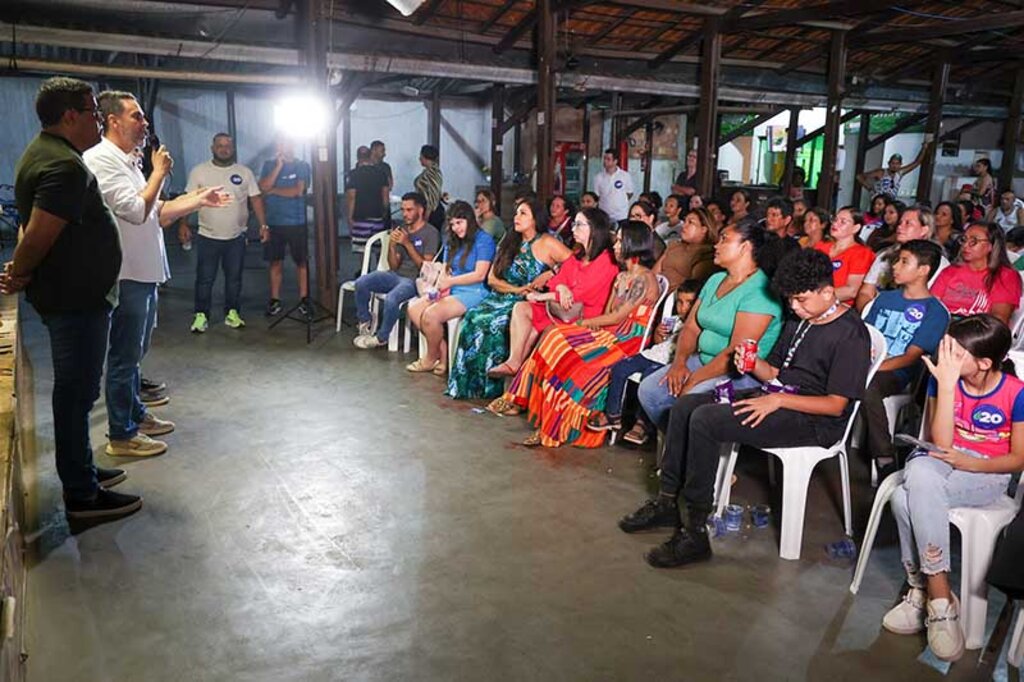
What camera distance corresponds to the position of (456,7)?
7477mm

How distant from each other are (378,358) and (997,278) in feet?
12.4

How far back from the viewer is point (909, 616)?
2.49 m

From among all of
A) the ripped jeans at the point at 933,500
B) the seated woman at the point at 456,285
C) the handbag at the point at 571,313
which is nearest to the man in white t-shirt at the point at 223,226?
the seated woman at the point at 456,285

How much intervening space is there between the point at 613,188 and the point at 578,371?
4638 mm

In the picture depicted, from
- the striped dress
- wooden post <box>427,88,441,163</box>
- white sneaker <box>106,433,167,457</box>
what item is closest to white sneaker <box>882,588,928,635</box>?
the striped dress

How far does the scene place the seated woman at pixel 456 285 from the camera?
517cm

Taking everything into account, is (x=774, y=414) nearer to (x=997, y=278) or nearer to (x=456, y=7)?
(x=997, y=278)

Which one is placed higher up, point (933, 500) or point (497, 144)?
point (497, 144)

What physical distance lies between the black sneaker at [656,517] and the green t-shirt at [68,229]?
2.19 m

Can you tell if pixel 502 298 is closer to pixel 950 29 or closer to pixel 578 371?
pixel 578 371

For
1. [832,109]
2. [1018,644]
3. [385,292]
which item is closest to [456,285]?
[385,292]

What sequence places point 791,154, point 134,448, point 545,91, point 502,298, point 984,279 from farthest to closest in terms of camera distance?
point 791,154, point 545,91, point 502,298, point 984,279, point 134,448

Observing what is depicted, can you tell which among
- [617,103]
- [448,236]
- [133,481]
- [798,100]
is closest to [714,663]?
[133,481]

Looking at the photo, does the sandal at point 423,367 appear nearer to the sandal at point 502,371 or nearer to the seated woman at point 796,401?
the sandal at point 502,371
